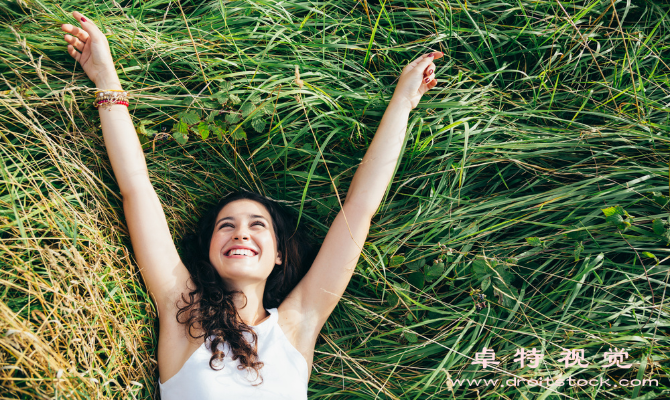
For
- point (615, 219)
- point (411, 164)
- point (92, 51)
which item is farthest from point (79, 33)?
point (615, 219)

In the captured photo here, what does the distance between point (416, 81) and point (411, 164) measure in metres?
0.58

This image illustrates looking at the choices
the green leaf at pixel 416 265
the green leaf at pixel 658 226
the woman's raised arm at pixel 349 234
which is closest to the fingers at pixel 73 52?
the woman's raised arm at pixel 349 234

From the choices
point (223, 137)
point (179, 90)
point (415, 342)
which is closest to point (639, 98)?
point (415, 342)

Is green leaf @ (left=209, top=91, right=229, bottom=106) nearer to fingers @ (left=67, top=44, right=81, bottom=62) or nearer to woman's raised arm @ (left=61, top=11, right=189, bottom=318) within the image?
woman's raised arm @ (left=61, top=11, right=189, bottom=318)

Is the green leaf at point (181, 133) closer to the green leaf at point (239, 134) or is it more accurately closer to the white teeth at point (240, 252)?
the green leaf at point (239, 134)

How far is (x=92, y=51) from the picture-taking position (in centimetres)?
264

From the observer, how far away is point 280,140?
9.52 ft

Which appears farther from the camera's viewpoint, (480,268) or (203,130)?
(203,130)

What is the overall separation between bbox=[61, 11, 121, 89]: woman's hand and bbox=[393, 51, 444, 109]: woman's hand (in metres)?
1.91

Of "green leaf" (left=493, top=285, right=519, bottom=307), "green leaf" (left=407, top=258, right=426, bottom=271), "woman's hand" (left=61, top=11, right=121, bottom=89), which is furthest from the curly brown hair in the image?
"green leaf" (left=493, top=285, right=519, bottom=307)

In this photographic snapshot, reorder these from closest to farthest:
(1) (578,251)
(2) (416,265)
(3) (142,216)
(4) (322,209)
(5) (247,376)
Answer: (5) (247,376)
(3) (142,216)
(1) (578,251)
(2) (416,265)
(4) (322,209)

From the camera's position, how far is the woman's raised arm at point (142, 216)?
244cm

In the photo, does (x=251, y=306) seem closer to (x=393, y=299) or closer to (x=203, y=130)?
(x=393, y=299)

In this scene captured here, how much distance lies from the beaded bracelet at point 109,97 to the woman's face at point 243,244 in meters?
0.97
